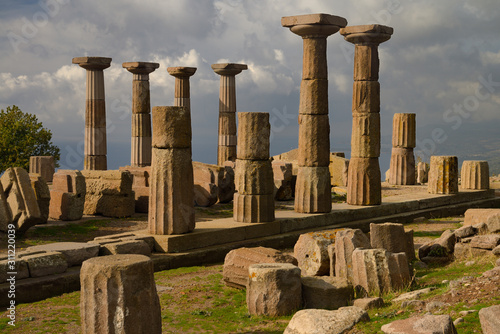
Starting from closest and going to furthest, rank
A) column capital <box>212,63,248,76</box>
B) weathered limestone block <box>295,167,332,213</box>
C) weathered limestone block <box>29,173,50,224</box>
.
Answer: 1. weathered limestone block <box>295,167,332,213</box>
2. weathered limestone block <box>29,173,50,224</box>
3. column capital <box>212,63,248,76</box>

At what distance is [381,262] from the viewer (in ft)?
32.1

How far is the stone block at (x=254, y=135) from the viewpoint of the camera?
14422 millimetres

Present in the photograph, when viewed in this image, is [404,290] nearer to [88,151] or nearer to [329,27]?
[329,27]

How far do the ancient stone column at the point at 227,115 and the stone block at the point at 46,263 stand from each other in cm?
1785

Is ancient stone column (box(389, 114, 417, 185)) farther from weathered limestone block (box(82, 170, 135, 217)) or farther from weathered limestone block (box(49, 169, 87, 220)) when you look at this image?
weathered limestone block (box(49, 169, 87, 220))

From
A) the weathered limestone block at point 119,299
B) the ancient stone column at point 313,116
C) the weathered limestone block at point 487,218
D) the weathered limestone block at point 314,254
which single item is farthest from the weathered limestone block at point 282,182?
the weathered limestone block at point 119,299

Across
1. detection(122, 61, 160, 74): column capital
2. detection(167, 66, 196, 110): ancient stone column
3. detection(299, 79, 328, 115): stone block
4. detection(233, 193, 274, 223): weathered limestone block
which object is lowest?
detection(233, 193, 274, 223): weathered limestone block

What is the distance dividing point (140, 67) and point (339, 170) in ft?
29.5

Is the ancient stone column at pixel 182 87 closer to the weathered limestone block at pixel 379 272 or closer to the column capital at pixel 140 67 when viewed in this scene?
the column capital at pixel 140 67

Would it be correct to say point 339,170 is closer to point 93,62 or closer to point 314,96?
point 314,96

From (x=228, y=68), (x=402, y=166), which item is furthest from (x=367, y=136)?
(x=228, y=68)

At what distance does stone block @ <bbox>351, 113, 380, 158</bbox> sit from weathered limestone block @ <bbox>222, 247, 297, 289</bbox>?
7474 millimetres

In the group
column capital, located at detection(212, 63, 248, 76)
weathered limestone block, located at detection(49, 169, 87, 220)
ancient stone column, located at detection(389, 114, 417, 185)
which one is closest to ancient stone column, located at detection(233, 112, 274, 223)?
weathered limestone block, located at detection(49, 169, 87, 220)

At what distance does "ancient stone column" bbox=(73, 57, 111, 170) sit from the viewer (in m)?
24.0
